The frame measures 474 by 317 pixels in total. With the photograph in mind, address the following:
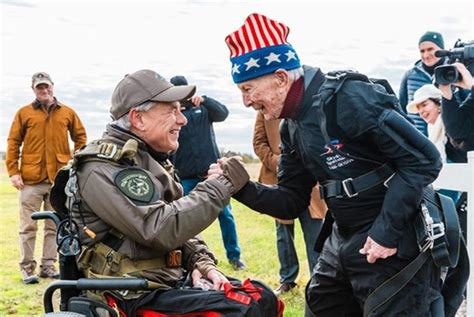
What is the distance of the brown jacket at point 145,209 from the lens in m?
3.02

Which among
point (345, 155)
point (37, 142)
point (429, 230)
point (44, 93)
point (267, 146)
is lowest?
point (37, 142)

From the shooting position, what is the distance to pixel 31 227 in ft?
28.1

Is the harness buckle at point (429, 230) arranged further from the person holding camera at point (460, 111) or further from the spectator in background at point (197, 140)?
the spectator in background at point (197, 140)

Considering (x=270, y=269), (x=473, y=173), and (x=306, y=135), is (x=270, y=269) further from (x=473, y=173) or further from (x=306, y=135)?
(x=306, y=135)

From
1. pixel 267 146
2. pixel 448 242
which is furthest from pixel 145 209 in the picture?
pixel 267 146

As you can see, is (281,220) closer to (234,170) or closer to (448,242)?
(234,170)

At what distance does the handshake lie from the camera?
3.32 m

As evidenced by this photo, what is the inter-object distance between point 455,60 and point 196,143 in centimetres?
356

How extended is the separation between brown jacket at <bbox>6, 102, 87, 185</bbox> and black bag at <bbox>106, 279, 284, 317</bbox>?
5664mm

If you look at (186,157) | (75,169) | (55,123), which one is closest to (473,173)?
(75,169)

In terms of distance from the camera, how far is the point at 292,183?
373cm

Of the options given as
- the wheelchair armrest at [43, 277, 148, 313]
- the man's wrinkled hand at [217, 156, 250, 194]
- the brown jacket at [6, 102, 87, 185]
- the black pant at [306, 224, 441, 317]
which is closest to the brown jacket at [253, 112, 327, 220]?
the brown jacket at [6, 102, 87, 185]

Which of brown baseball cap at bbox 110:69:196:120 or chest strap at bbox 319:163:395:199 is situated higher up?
brown baseball cap at bbox 110:69:196:120

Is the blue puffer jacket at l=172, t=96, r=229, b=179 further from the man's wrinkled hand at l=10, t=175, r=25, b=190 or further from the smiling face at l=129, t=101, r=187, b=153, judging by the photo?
the smiling face at l=129, t=101, r=187, b=153
